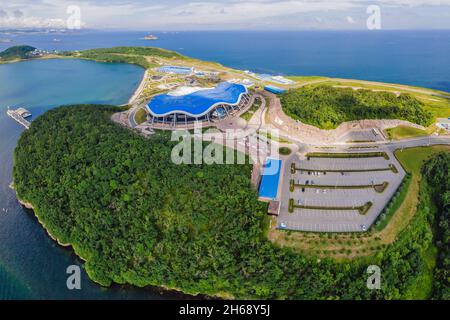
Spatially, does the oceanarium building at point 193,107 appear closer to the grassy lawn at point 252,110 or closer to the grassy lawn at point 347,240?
the grassy lawn at point 252,110

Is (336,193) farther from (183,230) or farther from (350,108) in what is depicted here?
(350,108)

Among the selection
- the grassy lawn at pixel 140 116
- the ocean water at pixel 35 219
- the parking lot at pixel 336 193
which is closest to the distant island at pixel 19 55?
the ocean water at pixel 35 219

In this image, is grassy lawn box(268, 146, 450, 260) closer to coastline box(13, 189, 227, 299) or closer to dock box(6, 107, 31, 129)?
coastline box(13, 189, 227, 299)

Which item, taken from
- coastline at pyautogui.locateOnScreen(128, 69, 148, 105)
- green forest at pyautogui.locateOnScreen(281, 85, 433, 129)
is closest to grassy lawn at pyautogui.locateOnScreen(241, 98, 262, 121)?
green forest at pyautogui.locateOnScreen(281, 85, 433, 129)

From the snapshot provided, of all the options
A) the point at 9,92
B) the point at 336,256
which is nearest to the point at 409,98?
the point at 336,256

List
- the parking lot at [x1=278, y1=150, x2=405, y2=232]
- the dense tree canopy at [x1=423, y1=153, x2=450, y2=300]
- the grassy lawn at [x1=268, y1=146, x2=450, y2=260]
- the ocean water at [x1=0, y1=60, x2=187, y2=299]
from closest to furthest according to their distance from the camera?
the dense tree canopy at [x1=423, y1=153, x2=450, y2=300] → the grassy lawn at [x1=268, y1=146, x2=450, y2=260] → the ocean water at [x1=0, y1=60, x2=187, y2=299] → the parking lot at [x1=278, y1=150, x2=405, y2=232]

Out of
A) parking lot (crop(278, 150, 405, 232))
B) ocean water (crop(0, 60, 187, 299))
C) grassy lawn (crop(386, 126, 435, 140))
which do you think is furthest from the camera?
grassy lawn (crop(386, 126, 435, 140))
